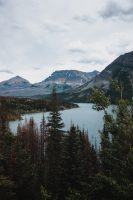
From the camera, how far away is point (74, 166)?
Result: 51031mm

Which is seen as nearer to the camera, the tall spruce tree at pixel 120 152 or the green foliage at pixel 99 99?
the tall spruce tree at pixel 120 152

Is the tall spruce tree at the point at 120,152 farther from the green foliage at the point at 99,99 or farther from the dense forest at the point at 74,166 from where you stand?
the green foliage at the point at 99,99

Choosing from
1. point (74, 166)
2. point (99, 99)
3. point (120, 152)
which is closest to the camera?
point (99, 99)

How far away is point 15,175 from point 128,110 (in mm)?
29678

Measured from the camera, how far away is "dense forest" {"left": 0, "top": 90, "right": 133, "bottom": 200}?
27.8m

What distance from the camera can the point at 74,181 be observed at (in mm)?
51156

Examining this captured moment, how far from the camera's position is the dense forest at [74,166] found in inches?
1093

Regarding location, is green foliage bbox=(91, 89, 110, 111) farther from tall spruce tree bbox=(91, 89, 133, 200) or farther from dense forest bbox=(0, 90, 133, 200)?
tall spruce tree bbox=(91, 89, 133, 200)

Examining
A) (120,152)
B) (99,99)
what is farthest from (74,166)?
(99,99)

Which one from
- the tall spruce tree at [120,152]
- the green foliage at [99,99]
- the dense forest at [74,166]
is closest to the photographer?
the tall spruce tree at [120,152]

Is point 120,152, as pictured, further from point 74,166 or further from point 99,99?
point 74,166

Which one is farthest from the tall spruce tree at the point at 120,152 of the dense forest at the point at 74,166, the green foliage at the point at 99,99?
the green foliage at the point at 99,99

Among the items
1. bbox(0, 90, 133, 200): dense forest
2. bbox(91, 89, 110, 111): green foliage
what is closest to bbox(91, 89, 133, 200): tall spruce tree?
bbox(0, 90, 133, 200): dense forest

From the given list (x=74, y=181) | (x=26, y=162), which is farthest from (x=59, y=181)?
(x=26, y=162)
